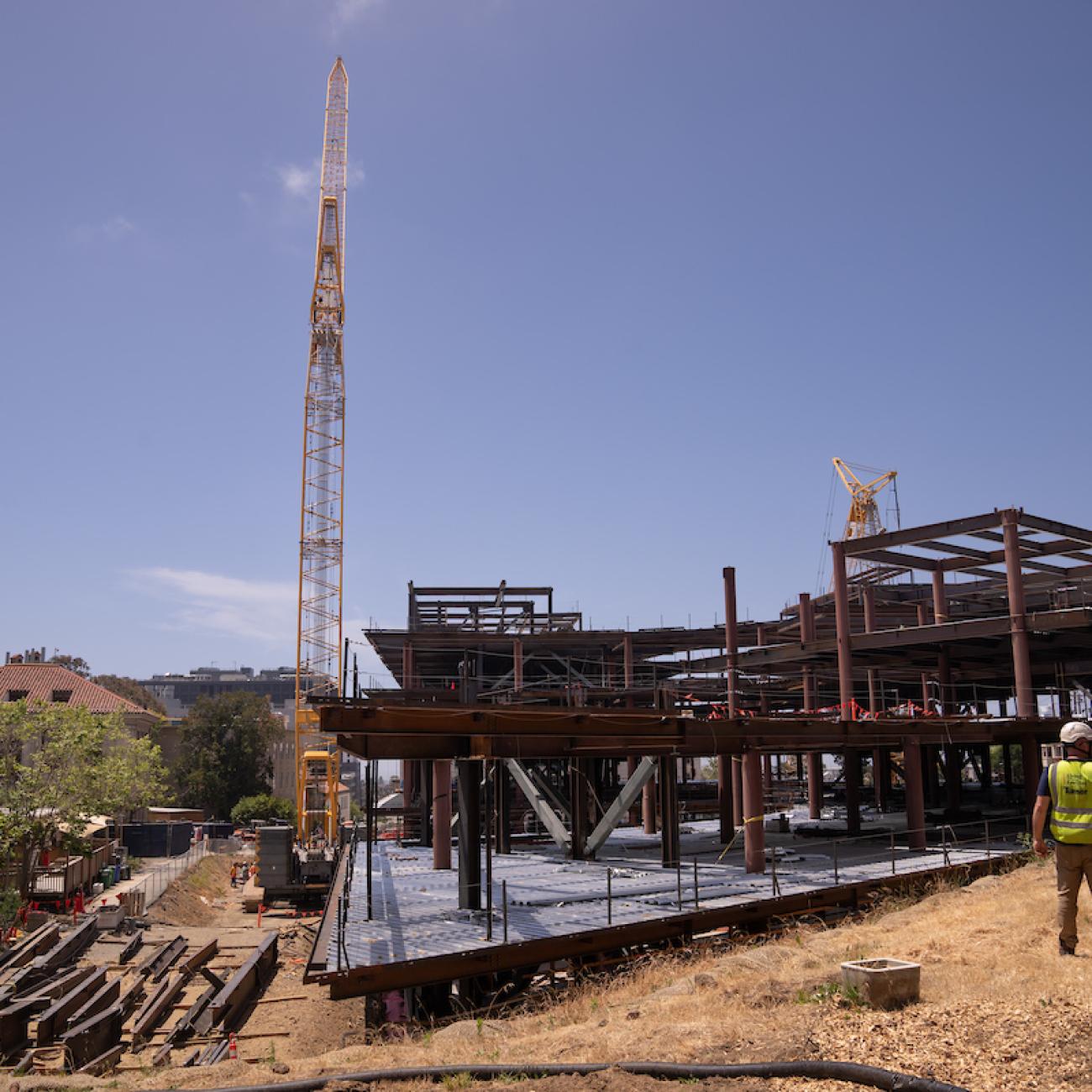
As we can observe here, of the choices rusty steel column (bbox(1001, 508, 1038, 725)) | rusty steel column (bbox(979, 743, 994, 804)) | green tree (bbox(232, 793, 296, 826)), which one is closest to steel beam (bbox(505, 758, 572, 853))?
rusty steel column (bbox(1001, 508, 1038, 725))

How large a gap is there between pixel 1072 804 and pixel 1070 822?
0.18 meters

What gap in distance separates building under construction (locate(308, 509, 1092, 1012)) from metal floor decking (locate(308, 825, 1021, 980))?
0.09m

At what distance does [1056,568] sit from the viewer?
4450cm

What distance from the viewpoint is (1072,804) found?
9.55 meters

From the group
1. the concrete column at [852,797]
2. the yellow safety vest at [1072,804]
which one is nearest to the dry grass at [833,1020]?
the yellow safety vest at [1072,804]

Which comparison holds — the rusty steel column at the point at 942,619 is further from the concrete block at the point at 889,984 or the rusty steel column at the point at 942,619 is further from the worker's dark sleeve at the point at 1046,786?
the concrete block at the point at 889,984

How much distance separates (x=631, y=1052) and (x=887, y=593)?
2138 inches

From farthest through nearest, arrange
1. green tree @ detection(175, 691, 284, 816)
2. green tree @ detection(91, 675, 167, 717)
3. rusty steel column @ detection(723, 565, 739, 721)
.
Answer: green tree @ detection(91, 675, 167, 717)
green tree @ detection(175, 691, 284, 816)
rusty steel column @ detection(723, 565, 739, 721)

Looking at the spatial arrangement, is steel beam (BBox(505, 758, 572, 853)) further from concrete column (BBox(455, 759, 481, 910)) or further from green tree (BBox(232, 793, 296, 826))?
green tree (BBox(232, 793, 296, 826))

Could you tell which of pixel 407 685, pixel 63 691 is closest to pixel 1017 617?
pixel 407 685

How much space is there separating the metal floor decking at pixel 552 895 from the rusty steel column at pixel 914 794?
0.45 metres

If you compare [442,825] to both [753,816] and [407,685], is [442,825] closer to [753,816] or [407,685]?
[753,816]

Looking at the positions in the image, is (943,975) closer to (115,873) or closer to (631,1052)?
(631,1052)

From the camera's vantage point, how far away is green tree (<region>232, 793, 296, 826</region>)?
72062mm
